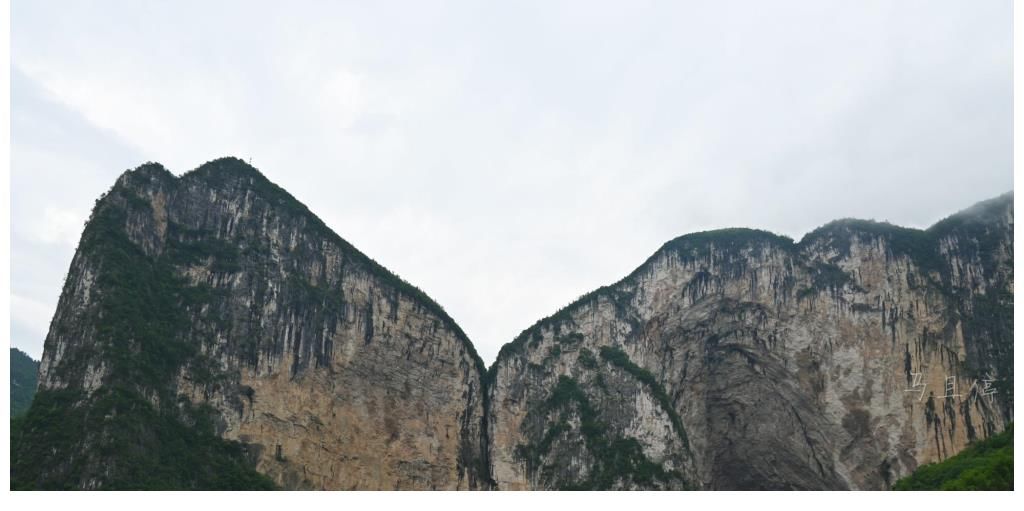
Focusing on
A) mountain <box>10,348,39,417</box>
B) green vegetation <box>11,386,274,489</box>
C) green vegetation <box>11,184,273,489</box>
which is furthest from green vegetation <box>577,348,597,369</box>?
mountain <box>10,348,39,417</box>

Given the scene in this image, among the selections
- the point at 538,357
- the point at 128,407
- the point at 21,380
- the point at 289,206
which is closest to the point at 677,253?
the point at 538,357

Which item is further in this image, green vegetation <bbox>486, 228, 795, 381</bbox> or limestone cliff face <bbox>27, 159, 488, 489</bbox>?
green vegetation <bbox>486, 228, 795, 381</bbox>

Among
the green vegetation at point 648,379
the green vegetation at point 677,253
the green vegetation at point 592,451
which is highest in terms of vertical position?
the green vegetation at point 677,253

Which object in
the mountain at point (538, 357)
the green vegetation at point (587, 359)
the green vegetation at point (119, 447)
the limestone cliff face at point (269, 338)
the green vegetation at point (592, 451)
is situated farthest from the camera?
the green vegetation at point (587, 359)

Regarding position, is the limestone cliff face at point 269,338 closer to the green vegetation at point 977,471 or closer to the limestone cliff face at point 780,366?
the limestone cliff face at point 780,366

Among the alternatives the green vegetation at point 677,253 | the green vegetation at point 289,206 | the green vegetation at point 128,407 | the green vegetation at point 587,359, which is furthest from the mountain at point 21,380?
the green vegetation at point 587,359

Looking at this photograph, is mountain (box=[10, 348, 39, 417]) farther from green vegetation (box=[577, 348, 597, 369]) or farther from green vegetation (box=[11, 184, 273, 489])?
green vegetation (box=[577, 348, 597, 369])

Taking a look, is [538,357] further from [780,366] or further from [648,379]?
[780,366]

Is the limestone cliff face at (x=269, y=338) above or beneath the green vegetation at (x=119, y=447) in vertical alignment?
above
